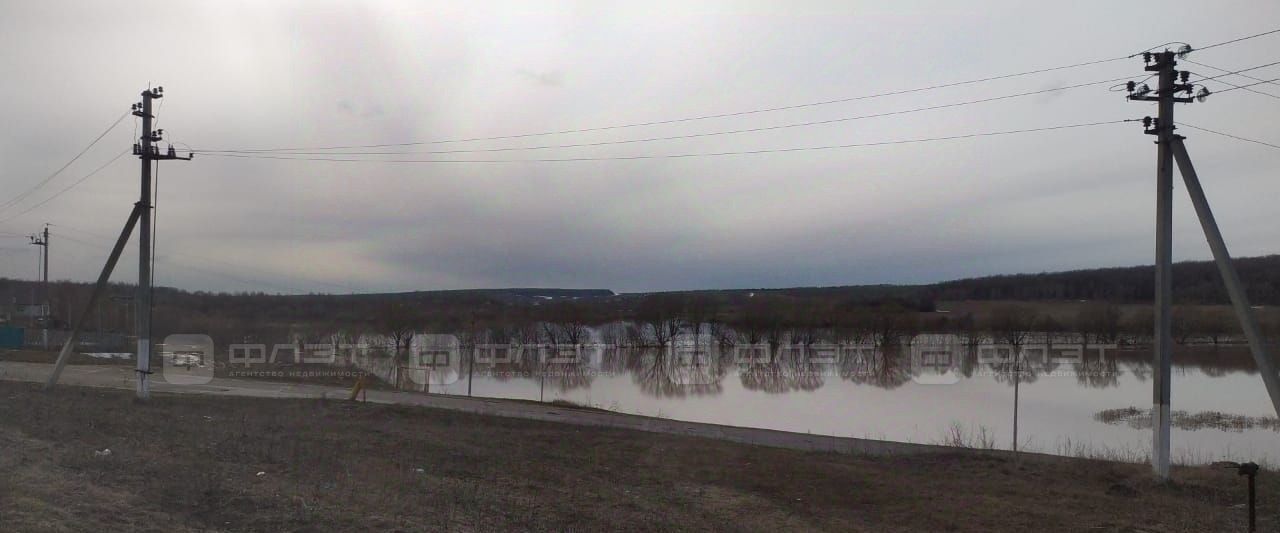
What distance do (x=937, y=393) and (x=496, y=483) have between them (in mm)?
29297

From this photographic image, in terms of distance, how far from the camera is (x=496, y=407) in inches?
885

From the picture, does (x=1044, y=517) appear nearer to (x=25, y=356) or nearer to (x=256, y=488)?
(x=256, y=488)

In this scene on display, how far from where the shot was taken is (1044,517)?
965 cm

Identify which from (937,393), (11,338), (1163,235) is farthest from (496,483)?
(11,338)

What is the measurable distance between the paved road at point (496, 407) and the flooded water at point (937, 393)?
13.7 ft

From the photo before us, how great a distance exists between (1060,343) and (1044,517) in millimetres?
62370

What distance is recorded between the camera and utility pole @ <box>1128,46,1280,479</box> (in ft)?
38.1

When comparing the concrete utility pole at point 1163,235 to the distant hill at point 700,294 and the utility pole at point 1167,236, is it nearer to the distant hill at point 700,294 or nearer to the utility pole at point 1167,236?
the utility pole at point 1167,236

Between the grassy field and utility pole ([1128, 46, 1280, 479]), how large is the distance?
1123 millimetres
